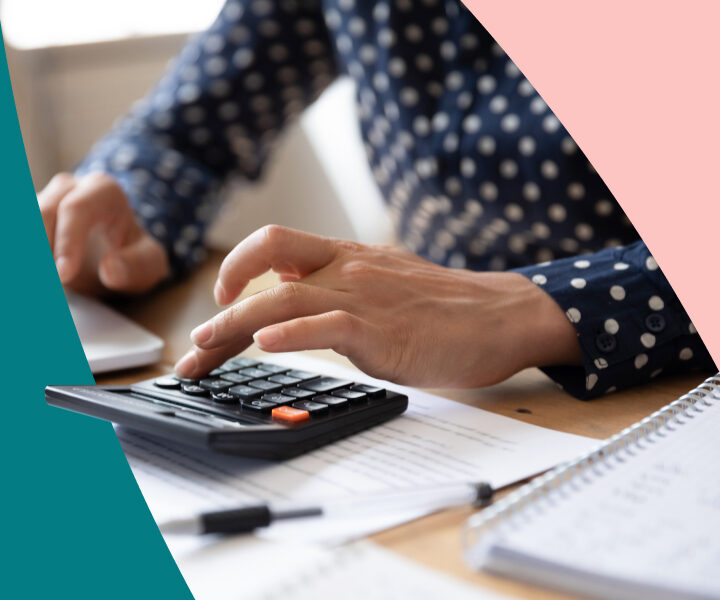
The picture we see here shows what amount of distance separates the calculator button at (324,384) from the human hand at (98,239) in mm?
289

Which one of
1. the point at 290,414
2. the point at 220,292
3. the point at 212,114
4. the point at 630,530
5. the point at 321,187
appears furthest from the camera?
the point at 212,114

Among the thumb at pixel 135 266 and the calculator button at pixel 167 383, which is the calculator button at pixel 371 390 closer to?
the calculator button at pixel 167 383

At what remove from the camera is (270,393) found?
1.12 feet

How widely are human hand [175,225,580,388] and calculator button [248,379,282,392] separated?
0.07 feet

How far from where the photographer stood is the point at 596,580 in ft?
0.62

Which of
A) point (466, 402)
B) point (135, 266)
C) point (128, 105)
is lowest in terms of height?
point (466, 402)

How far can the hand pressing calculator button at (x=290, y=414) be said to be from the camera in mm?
310

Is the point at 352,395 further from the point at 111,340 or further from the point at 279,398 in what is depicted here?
the point at 111,340

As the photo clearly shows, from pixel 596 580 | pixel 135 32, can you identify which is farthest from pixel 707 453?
pixel 135 32

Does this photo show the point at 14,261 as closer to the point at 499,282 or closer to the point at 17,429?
the point at 17,429

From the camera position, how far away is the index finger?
399 mm

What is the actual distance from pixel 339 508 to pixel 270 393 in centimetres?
11

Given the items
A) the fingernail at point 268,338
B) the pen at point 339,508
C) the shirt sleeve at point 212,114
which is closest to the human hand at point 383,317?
the fingernail at point 268,338
